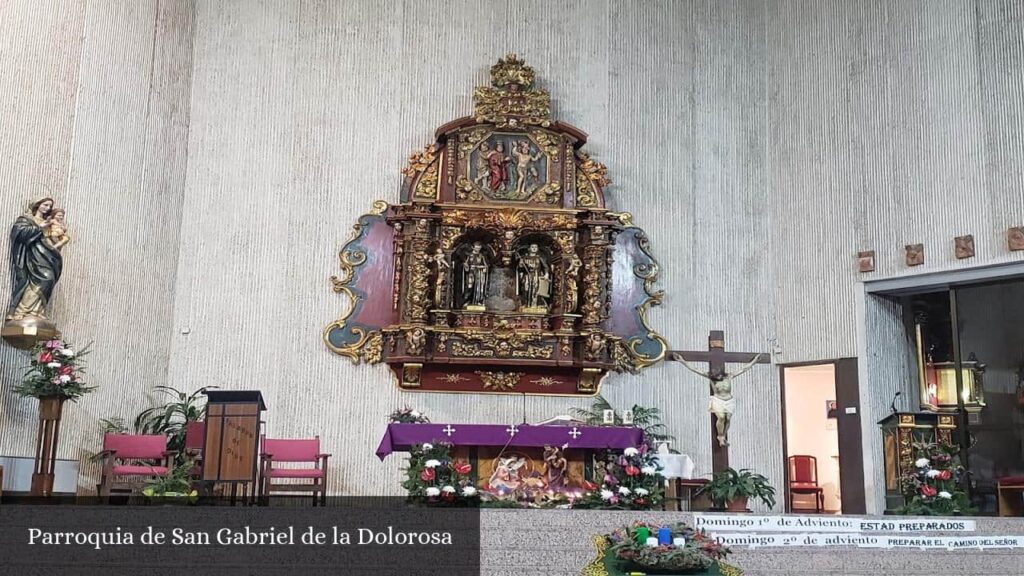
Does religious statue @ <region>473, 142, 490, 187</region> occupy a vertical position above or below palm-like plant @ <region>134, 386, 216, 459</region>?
above

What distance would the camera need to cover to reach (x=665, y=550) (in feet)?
20.8

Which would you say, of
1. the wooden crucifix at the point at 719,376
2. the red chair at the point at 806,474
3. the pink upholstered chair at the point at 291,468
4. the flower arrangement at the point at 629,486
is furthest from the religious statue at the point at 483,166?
the red chair at the point at 806,474

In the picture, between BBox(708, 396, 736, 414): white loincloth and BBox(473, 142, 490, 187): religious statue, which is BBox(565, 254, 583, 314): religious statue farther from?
BBox(708, 396, 736, 414): white loincloth

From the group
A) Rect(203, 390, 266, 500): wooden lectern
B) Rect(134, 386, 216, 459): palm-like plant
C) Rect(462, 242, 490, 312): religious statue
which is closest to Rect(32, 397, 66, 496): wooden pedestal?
Rect(203, 390, 266, 500): wooden lectern

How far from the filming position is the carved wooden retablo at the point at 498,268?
13500 millimetres

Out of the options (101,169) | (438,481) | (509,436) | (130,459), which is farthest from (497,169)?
(130,459)

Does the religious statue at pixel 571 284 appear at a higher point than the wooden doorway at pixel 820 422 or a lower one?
higher

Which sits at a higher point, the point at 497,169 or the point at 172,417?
the point at 497,169

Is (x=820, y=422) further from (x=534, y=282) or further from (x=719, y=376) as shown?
(x=534, y=282)

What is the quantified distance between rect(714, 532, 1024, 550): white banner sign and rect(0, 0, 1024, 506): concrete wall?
13.0 ft

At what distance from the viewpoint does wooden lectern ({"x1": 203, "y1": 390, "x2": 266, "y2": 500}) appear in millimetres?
10016

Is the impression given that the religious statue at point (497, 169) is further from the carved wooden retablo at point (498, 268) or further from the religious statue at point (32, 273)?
the religious statue at point (32, 273)

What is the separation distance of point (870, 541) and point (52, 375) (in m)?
7.80
